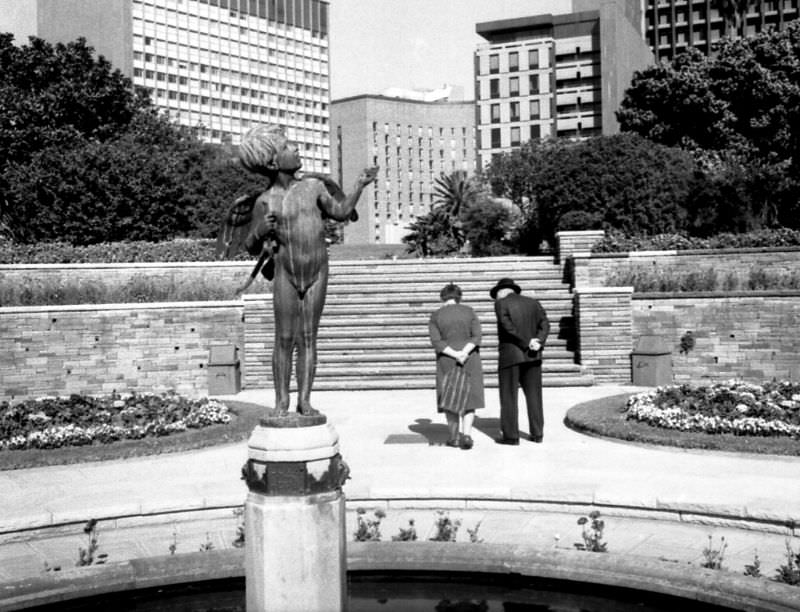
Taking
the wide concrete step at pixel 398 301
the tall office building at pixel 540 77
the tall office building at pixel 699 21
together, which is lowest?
the wide concrete step at pixel 398 301

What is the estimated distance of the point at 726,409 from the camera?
12.5m

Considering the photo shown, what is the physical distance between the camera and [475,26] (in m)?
101

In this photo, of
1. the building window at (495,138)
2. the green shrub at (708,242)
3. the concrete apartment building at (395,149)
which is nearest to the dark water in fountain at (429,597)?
the green shrub at (708,242)

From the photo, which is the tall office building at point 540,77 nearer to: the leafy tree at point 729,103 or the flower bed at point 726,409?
the leafy tree at point 729,103

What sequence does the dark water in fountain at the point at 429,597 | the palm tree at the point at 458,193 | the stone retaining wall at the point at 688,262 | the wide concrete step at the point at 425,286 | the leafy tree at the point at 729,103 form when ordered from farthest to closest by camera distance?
the palm tree at the point at 458,193 < the leafy tree at the point at 729,103 < the wide concrete step at the point at 425,286 < the stone retaining wall at the point at 688,262 < the dark water in fountain at the point at 429,597

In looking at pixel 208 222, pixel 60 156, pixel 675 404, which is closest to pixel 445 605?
pixel 675 404

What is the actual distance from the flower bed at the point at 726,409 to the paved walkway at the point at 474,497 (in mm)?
834

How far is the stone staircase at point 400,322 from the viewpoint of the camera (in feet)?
64.7

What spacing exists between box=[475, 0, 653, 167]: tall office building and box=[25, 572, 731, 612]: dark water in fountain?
3532 inches

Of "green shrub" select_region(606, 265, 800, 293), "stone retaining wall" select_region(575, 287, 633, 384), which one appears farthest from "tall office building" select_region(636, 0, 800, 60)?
"stone retaining wall" select_region(575, 287, 633, 384)

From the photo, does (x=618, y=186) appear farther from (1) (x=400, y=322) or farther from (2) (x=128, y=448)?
(2) (x=128, y=448)

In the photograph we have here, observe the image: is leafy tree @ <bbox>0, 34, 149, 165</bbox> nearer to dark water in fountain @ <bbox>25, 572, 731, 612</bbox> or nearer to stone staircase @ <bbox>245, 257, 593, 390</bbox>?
stone staircase @ <bbox>245, 257, 593, 390</bbox>

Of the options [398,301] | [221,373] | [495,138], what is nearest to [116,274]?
[221,373]

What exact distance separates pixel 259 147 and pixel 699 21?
108m
